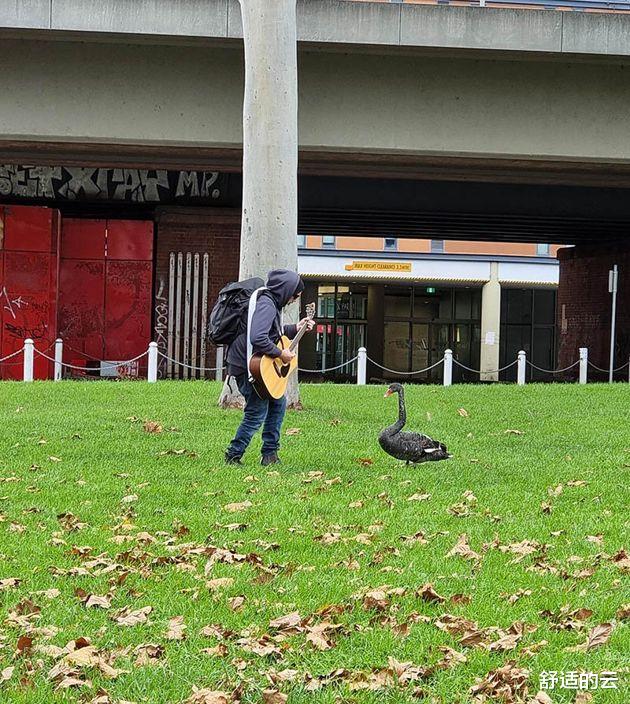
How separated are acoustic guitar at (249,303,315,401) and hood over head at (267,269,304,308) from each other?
30 centimetres

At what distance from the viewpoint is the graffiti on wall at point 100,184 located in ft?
78.2

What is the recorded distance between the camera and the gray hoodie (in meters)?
8.44

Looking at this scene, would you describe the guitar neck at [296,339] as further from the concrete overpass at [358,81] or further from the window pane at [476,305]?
the window pane at [476,305]

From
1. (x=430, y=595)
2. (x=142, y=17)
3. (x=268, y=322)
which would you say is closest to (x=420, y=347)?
(x=142, y=17)

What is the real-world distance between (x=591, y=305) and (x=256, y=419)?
83.6 feet

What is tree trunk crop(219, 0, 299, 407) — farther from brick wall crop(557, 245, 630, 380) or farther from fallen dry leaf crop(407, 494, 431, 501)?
brick wall crop(557, 245, 630, 380)

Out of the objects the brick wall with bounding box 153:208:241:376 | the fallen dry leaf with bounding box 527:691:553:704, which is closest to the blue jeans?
the fallen dry leaf with bounding box 527:691:553:704

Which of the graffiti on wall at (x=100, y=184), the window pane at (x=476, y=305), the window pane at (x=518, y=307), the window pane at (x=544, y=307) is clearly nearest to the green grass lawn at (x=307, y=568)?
the graffiti on wall at (x=100, y=184)

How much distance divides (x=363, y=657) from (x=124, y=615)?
125cm

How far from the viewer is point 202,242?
79.2 ft

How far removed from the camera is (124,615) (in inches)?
185

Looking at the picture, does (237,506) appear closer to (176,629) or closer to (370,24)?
(176,629)

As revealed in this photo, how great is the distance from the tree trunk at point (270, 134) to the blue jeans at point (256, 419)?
4.40 metres

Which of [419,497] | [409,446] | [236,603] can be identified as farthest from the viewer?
[409,446]
